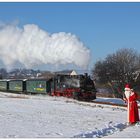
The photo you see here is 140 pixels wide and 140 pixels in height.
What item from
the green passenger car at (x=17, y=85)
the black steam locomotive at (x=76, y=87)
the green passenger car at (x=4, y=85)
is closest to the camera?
the black steam locomotive at (x=76, y=87)

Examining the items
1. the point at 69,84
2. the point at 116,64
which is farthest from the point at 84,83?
the point at 116,64

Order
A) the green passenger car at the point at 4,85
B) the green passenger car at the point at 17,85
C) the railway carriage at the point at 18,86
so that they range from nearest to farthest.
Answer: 1. the railway carriage at the point at 18,86
2. the green passenger car at the point at 17,85
3. the green passenger car at the point at 4,85

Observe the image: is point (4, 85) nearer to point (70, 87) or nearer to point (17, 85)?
point (17, 85)

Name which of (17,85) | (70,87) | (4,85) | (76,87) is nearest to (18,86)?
(17,85)

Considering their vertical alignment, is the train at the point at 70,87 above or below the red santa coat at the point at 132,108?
above

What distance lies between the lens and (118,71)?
77938 millimetres

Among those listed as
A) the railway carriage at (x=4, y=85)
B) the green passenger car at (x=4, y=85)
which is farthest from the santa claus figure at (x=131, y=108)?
the green passenger car at (x=4, y=85)

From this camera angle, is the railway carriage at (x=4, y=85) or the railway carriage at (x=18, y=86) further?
the railway carriage at (x=4, y=85)

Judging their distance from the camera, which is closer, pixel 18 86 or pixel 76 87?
pixel 76 87

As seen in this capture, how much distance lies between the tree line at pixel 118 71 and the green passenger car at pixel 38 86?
19742mm

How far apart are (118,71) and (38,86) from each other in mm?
30385

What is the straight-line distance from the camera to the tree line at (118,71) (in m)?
73.3

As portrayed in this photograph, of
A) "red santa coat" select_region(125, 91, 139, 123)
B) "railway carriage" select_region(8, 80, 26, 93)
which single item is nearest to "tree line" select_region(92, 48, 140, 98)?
"railway carriage" select_region(8, 80, 26, 93)

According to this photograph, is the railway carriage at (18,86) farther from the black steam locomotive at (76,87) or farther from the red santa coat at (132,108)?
the red santa coat at (132,108)
